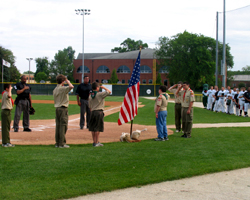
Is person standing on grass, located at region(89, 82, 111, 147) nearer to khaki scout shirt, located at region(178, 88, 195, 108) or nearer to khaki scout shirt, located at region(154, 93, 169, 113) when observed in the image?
khaki scout shirt, located at region(154, 93, 169, 113)

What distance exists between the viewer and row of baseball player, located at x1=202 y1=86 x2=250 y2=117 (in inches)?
741

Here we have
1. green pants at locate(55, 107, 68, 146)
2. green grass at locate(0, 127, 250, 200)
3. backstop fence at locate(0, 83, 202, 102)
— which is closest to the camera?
green grass at locate(0, 127, 250, 200)

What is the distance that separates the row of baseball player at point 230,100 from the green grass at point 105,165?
437 inches

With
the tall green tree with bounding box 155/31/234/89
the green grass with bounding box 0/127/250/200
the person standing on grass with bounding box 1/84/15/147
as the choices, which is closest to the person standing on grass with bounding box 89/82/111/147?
the green grass with bounding box 0/127/250/200

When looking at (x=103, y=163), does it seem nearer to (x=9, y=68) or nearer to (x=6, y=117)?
(x=6, y=117)

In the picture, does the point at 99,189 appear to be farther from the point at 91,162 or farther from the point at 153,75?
the point at 153,75

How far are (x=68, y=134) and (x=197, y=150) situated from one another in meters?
4.81

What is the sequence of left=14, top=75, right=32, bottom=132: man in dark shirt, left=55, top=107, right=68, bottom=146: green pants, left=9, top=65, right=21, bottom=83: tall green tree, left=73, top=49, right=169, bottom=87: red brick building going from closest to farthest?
left=55, top=107, right=68, bottom=146: green pants → left=14, top=75, right=32, bottom=132: man in dark shirt → left=73, top=49, right=169, bottom=87: red brick building → left=9, top=65, right=21, bottom=83: tall green tree

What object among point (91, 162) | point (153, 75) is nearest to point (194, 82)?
point (153, 75)

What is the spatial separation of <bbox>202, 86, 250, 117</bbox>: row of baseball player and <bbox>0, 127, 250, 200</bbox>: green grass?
11106 mm

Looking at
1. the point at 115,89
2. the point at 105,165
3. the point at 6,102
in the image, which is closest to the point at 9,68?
the point at 115,89

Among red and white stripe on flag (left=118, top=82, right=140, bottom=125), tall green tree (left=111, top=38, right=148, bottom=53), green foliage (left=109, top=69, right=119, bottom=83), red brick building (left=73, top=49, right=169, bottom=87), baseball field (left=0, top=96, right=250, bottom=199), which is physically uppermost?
tall green tree (left=111, top=38, right=148, bottom=53)

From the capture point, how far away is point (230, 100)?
20.4 meters

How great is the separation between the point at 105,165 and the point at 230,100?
654 inches
